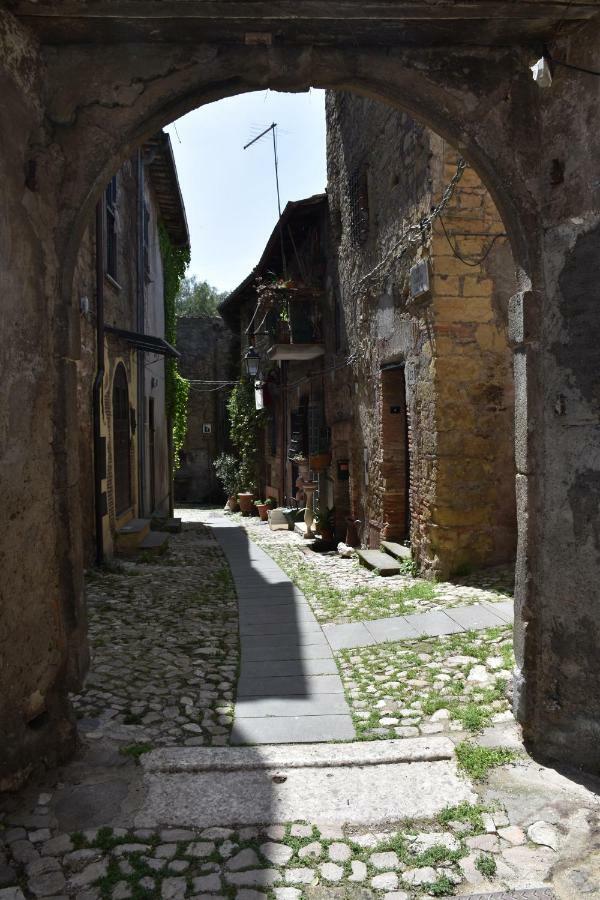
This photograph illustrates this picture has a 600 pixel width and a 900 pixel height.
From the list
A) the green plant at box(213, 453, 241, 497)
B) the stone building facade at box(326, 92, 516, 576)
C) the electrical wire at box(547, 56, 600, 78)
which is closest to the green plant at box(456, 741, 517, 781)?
the electrical wire at box(547, 56, 600, 78)

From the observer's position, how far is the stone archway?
288 centimetres

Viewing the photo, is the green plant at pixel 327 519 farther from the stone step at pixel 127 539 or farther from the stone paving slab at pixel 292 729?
the stone paving slab at pixel 292 729

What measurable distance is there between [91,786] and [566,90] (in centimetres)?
369

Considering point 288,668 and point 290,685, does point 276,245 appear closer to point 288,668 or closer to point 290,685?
point 288,668

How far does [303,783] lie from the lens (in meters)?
2.91

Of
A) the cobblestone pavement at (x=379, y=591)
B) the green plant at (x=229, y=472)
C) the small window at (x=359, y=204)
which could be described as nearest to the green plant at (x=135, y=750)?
the cobblestone pavement at (x=379, y=591)

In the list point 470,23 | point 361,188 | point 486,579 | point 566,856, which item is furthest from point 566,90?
point 361,188

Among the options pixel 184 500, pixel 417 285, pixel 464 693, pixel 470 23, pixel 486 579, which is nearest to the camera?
pixel 470 23

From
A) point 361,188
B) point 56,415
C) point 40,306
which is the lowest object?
point 56,415

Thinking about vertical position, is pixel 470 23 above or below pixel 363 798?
above

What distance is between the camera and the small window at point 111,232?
912 centimetres

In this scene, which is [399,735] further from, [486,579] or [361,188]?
[361,188]

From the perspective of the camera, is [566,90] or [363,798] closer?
[363,798]

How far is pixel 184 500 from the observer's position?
26109 mm
